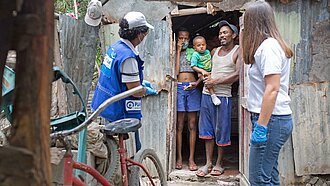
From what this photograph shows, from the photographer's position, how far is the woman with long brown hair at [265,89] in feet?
10.3

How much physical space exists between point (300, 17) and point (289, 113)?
2360 millimetres

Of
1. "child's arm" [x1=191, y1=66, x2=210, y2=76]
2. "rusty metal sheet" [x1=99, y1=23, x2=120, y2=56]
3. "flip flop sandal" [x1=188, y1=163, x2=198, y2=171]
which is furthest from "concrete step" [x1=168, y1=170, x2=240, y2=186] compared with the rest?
"rusty metal sheet" [x1=99, y1=23, x2=120, y2=56]

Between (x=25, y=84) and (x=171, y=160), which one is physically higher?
(x=25, y=84)

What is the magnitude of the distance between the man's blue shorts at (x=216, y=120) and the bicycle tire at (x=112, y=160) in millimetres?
2562

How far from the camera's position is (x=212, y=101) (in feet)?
19.9

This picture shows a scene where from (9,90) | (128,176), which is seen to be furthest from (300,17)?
(9,90)

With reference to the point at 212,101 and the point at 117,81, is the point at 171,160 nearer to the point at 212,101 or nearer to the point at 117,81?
the point at 212,101

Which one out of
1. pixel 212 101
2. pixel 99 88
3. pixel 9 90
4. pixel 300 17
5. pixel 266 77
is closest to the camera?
pixel 9 90

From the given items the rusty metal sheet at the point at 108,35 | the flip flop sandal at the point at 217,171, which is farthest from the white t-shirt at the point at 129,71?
the flip flop sandal at the point at 217,171

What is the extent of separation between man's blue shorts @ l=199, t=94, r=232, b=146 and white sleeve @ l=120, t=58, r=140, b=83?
2.42 m

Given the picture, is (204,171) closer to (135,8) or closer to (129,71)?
(135,8)

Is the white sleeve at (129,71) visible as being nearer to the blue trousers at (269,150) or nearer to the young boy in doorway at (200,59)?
the blue trousers at (269,150)

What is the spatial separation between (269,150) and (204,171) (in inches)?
116

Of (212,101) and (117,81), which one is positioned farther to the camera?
(212,101)
